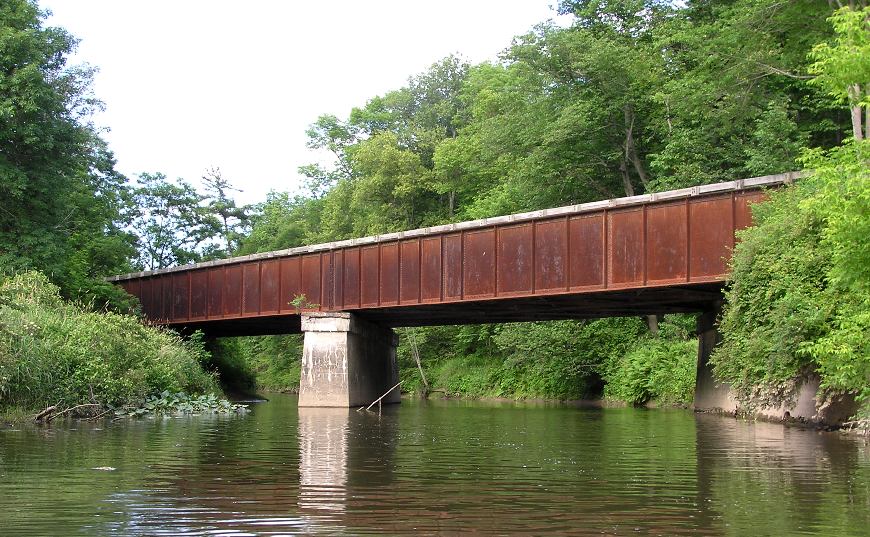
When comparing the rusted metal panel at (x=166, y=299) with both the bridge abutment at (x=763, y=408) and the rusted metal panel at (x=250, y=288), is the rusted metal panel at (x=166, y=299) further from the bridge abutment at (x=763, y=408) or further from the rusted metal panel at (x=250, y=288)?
the bridge abutment at (x=763, y=408)

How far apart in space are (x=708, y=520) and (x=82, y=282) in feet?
125

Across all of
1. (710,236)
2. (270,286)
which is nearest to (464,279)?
(710,236)

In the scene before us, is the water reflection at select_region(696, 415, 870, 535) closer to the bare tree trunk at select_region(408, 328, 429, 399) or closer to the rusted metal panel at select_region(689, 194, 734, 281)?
the rusted metal panel at select_region(689, 194, 734, 281)

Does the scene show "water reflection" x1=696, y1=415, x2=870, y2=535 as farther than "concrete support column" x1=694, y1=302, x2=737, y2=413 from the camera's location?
No

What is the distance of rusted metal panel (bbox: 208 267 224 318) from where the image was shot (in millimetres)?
45938

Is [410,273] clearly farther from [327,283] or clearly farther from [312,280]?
[312,280]

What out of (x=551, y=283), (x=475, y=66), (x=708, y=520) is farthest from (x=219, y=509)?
(x=475, y=66)

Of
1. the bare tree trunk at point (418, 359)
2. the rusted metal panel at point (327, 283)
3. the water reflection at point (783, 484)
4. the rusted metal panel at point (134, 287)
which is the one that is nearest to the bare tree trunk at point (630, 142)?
the rusted metal panel at point (327, 283)

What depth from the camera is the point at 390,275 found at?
124 feet

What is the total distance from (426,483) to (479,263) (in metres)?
22.5

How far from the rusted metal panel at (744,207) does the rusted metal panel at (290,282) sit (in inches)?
793

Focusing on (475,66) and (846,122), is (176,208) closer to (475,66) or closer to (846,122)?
(475,66)

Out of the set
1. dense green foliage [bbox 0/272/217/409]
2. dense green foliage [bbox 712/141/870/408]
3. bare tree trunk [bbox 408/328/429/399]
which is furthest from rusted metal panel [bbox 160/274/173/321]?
dense green foliage [bbox 712/141/870/408]

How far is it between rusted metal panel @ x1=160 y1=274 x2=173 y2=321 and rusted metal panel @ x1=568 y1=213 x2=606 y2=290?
2583 cm
